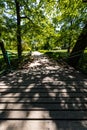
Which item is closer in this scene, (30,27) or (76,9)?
(76,9)

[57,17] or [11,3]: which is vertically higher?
[11,3]

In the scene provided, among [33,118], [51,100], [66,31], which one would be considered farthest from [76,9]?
[33,118]

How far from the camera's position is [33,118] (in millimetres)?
3756

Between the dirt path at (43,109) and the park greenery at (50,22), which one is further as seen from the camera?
the park greenery at (50,22)

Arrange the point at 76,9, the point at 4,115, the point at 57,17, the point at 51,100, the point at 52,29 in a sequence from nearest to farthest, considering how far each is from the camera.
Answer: the point at 4,115
the point at 51,100
the point at 76,9
the point at 57,17
the point at 52,29

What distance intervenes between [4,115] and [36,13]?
1658 centimetres

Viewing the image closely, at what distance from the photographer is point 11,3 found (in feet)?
63.4

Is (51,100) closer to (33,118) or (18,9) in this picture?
(33,118)

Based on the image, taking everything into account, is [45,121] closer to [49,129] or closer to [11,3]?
[49,129]

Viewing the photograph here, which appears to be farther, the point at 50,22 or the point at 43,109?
the point at 50,22

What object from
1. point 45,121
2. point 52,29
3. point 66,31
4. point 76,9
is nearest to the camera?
point 45,121

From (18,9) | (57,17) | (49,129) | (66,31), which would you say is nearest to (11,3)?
(18,9)

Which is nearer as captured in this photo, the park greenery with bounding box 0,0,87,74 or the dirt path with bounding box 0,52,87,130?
the dirt path with bounding box 0,52,87,130

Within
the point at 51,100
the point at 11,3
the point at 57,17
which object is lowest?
the point at 51,100
